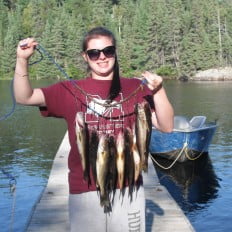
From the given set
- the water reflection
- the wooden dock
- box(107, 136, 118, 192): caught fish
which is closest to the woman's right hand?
box(107, 136, 118, 192): caught fish

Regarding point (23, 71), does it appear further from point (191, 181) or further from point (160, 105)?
point (191, 181)

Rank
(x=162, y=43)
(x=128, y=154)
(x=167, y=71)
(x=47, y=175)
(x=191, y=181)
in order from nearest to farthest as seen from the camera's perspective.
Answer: (x=128, y=154), (x=191, y=181), (x=47, y=175), (x=167, y=71), (x=162, y=43)

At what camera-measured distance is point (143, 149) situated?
3654 mm

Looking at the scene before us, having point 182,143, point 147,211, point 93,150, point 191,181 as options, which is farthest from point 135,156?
point 182,143

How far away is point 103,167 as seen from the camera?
11.6 ft

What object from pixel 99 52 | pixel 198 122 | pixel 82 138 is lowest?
pixel 198 122

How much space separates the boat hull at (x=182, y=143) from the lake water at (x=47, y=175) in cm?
32

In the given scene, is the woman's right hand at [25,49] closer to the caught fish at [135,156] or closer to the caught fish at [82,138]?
the caught fish at [82,138]

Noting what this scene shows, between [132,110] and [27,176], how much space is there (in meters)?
10.3

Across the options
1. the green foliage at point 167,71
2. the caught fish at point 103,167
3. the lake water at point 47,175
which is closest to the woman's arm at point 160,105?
the caught fish at point 103,167

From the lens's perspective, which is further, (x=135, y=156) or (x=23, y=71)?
(x=135, y=156)

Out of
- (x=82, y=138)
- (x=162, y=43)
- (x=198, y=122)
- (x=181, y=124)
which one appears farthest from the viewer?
(x=162, y=43)

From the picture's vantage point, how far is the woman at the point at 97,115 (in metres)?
3.60

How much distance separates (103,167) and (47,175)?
1047 cm
